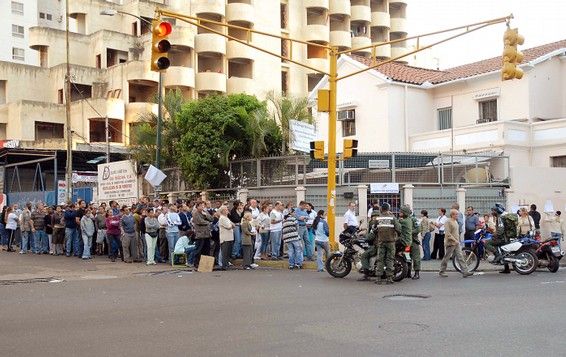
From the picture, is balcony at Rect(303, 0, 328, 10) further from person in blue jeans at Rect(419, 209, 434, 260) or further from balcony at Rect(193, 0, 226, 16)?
person in blue jeans at Rect(419, 209, 434, 260)

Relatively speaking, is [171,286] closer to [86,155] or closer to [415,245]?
[415,245]

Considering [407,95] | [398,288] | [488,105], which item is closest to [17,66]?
[407,95]

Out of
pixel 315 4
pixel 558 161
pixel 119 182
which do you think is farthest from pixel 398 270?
pixel 315 4

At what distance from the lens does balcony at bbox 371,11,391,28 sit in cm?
6488

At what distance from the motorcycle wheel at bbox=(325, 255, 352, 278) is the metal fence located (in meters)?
6.97

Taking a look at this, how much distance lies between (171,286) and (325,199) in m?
9.36

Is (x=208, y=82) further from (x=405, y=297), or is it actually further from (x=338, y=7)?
(x=405, y=297)

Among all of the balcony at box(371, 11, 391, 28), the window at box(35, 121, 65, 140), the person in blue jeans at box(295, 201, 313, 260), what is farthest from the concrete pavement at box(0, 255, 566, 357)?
the balcony at box(371, 11, 391, 28)

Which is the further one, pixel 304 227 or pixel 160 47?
pixel 304 227

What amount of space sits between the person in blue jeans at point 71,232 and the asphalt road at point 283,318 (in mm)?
7842

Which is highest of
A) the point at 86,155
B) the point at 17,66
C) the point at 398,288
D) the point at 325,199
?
the point at 17,66

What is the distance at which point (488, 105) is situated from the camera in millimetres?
32062

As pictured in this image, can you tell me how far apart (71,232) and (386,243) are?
12.9 meters

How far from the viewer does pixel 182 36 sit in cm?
4950
